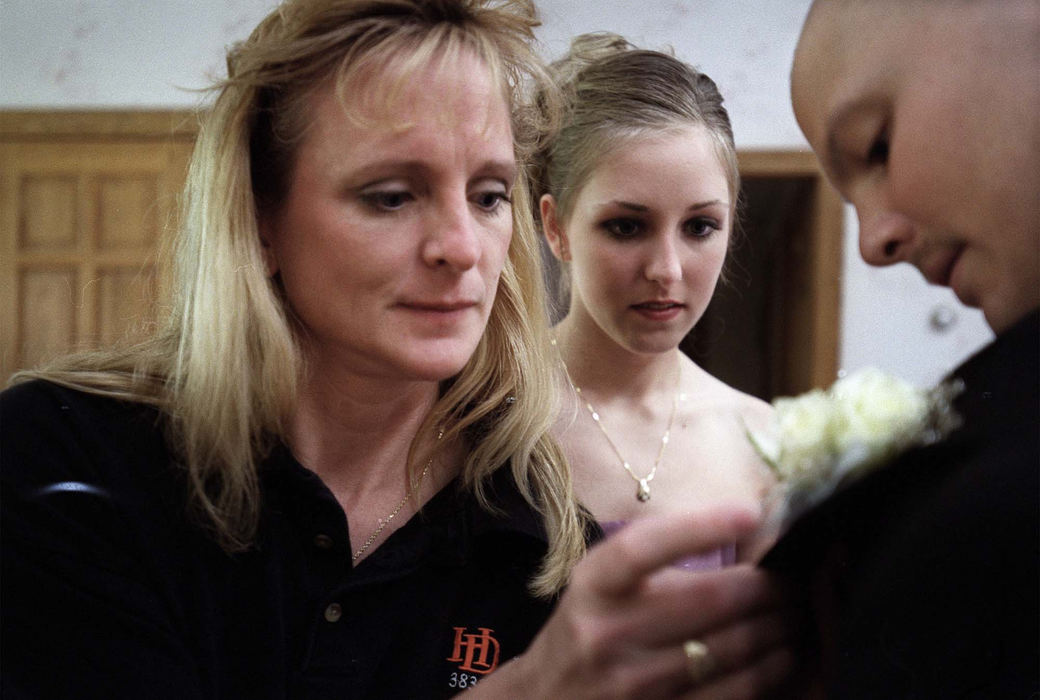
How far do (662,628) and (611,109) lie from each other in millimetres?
592

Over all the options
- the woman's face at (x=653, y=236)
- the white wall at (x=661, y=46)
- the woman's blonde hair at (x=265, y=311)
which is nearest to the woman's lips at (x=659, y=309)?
the woman's face at (x=653, y=236)

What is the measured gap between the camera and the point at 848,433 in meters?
0.39

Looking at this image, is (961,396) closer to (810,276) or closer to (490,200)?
(490,200)

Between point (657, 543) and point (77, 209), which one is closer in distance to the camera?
point (657, 543)

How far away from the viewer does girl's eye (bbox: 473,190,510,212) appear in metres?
0.67

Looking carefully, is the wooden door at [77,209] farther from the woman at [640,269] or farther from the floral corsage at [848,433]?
the floral corsage at [848,433]

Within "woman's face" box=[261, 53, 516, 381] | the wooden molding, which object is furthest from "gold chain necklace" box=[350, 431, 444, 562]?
the wooden molding

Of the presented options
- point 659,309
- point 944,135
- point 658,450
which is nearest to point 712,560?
point 658,450

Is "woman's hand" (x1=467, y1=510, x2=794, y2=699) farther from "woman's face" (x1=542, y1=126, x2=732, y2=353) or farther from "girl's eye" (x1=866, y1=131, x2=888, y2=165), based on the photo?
"woman's face" (x1=542, y1=126, x2=732, y2=353)

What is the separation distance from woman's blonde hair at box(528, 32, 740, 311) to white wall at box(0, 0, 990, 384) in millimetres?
31

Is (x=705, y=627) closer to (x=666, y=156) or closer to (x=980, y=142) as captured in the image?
(x=980, y=142)

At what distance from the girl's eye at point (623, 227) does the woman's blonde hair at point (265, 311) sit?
109mm

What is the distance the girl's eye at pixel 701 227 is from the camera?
2.62ft

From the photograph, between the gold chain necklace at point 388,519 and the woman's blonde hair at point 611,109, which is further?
the woman's blonde hair at point 611,109
